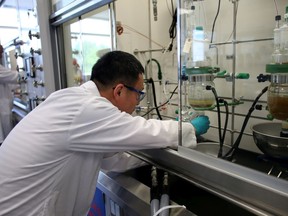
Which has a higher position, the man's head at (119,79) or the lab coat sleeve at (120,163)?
the man's head at (119,79)

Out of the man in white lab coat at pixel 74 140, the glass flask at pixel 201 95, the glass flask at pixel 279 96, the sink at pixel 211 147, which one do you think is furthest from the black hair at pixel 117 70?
the glass flask at pixel 279 96

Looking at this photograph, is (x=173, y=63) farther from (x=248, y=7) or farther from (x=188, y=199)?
(x=188, y=199)

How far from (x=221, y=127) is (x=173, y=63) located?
915 millimetres

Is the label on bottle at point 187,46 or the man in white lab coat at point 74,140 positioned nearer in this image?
the man in white lab coat at point 74,140

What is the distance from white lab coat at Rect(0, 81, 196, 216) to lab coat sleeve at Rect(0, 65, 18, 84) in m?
2.46

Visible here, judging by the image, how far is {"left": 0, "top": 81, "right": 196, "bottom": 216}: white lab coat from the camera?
860 millimetres

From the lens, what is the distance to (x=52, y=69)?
220 centimetres

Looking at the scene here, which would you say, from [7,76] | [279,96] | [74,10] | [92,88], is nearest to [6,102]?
[7,76]

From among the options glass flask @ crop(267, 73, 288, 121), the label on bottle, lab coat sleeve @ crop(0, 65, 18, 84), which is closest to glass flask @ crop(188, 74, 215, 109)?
the label on bottle

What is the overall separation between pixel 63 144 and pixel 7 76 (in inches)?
106

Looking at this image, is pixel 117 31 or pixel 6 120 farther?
pixel 6 120

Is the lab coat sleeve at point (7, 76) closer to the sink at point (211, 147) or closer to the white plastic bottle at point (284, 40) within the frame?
the sink at point (211, 147)

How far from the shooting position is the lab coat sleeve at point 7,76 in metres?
3.02

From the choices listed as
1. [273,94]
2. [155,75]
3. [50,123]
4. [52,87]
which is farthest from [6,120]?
[273,94]
